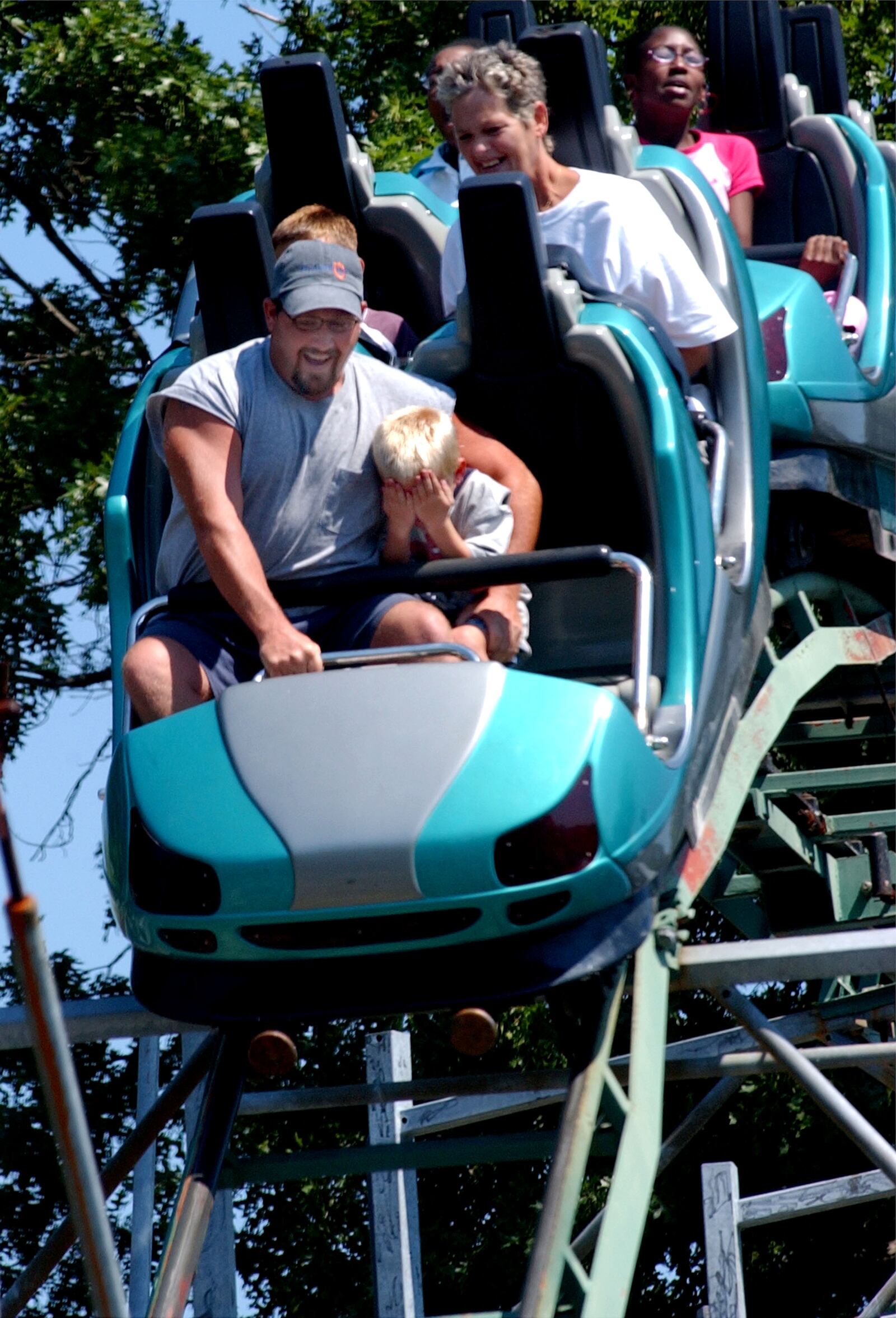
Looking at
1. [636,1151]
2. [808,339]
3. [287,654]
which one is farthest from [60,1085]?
[808,339]

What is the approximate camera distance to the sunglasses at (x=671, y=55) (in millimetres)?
5695

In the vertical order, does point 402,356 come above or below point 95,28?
below

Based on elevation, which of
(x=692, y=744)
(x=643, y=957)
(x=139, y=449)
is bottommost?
(x=643, y=957)

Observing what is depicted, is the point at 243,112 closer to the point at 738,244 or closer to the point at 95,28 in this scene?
the point at 95,28

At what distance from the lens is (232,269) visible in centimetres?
405

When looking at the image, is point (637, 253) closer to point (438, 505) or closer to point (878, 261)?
point (438, 505)

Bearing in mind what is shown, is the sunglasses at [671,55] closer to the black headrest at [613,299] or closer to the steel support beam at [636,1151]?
the black headrest at [613,299]

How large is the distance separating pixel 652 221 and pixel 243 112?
5.53 metres

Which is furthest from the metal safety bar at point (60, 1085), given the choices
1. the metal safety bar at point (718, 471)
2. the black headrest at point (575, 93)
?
the black headrest at point (575, 93)

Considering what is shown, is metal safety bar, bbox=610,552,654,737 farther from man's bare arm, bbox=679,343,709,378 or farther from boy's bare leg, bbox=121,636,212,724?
man's bare arm, bbox=679,343,709,378

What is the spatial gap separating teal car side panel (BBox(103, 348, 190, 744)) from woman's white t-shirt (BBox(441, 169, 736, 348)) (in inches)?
27.7

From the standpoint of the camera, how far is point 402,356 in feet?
14.4

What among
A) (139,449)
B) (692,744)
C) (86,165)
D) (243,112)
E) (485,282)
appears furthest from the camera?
(86,165)

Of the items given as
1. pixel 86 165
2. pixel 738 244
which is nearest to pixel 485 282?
pixel 738 244
